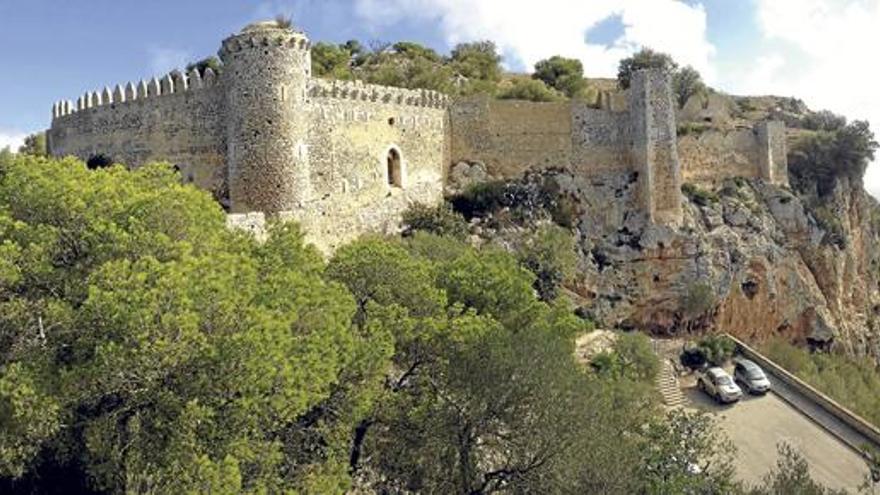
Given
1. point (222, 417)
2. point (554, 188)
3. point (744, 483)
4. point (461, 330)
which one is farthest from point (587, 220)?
point (222, 417)

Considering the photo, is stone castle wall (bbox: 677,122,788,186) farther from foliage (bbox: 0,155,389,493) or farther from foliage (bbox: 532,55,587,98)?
foliage (bbox: 0,155,389,493)

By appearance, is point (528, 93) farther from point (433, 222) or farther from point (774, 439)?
point (774, 439)

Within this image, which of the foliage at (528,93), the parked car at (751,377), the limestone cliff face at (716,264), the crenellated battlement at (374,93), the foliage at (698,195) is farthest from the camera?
the foliage at (528,93)

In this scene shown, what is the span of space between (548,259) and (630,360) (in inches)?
239

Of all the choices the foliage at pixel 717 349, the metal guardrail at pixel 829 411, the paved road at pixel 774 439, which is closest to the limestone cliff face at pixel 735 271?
the foliage at pixel 717 349

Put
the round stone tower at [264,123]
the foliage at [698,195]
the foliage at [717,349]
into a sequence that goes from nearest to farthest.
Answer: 1. the round stone tower at [264,123]
2. the foliage at [717,349]
3. the foliage at [698,195]

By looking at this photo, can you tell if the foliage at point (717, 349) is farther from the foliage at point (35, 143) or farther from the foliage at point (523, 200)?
the foliage at point (35, 143)

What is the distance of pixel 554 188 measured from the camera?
132 feet

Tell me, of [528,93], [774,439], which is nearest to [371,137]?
[528,93]

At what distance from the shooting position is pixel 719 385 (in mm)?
31594

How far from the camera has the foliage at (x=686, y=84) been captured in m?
56.8

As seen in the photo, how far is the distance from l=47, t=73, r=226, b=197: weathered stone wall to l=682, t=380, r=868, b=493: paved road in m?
17.7

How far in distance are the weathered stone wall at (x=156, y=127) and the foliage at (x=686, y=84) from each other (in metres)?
31.9

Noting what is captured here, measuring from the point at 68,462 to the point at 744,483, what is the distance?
55.0 feet
